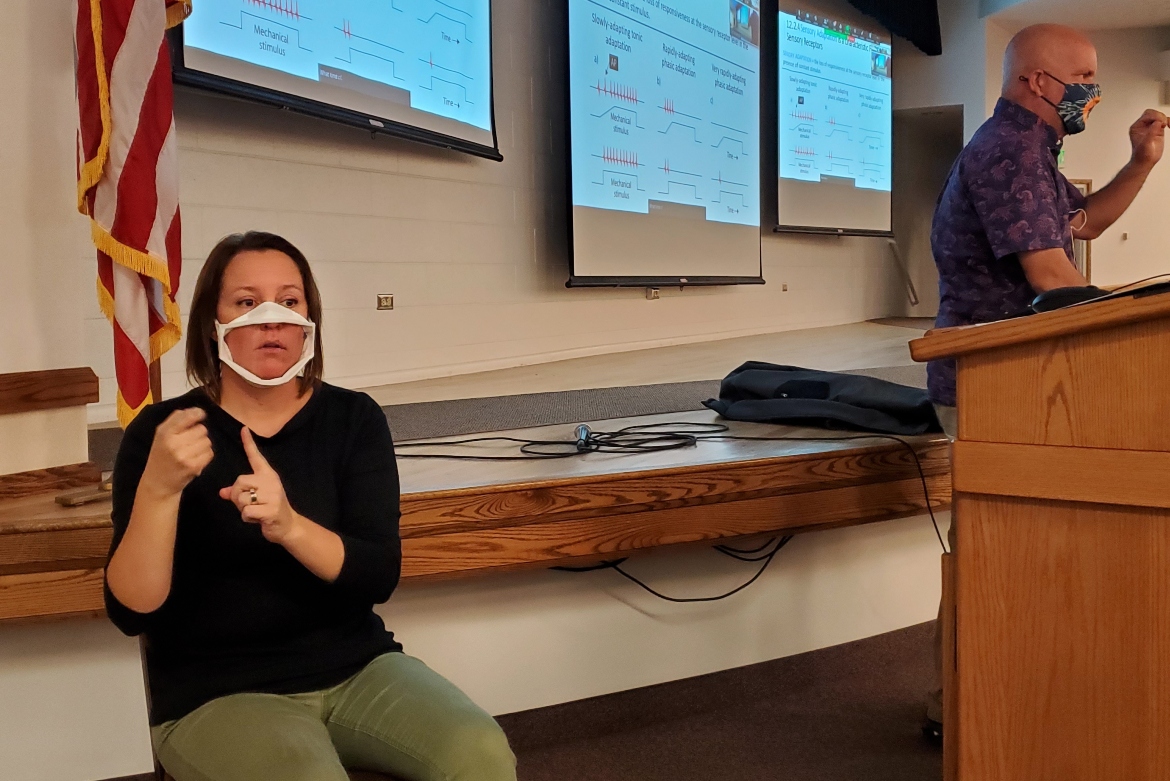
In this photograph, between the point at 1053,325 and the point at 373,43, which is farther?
the point at 373,43

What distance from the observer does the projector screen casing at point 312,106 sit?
253 centimetres

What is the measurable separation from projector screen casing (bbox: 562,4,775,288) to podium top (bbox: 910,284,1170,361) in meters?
3.15

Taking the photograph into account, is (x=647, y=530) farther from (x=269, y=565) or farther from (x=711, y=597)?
(x=269, y=565)

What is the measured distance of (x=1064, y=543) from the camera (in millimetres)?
1120

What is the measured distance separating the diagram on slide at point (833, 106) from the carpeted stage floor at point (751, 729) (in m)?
4.31

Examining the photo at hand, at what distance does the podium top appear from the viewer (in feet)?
3.38

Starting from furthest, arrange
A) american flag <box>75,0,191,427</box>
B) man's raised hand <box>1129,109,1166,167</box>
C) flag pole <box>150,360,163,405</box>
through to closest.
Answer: man's raised hand <box>1129,109,1166,167</box>
flag pole <box>150,360,163,405</box>
american flag <box>75,0,191,427</box>

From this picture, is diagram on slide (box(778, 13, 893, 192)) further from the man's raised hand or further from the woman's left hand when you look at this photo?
the woman's left hand

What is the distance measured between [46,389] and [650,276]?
3.46 metres

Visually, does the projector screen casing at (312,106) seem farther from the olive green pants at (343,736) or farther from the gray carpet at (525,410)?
the olive green pants at (343,736)

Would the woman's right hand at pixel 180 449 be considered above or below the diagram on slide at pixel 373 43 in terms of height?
below

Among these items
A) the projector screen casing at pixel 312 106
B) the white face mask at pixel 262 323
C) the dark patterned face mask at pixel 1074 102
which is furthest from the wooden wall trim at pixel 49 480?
the dark patterned face mask at pixel 1074 102

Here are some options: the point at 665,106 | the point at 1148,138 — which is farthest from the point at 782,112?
the point at 1148,138

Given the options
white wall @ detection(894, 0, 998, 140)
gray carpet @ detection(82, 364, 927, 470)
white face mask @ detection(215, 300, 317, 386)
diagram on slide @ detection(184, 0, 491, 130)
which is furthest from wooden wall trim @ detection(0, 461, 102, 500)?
white wall @ detection(894, 0, 998, 140)
